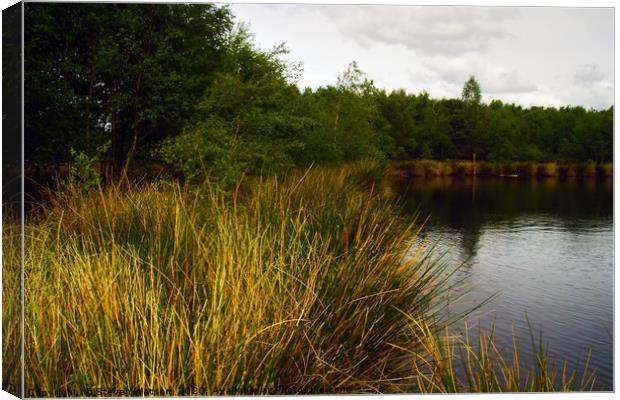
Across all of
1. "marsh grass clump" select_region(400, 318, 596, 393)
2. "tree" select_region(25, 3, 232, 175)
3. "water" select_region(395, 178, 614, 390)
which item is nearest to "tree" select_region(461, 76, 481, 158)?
"water" select_region(395, 178, 614, 390)

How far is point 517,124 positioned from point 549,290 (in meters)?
3.13

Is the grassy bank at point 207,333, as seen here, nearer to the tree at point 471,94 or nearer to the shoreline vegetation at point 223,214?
the shoreline vegetation at point 223,214

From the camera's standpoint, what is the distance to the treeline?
19.2 feet

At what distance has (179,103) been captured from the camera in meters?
7.27

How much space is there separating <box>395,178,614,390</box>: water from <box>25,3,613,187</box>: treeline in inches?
40.5

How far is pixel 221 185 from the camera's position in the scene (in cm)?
557

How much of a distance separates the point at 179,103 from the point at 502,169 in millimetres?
7329

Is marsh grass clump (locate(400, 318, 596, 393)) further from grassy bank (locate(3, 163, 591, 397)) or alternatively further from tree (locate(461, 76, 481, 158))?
tree (locate(461, 76, 481, 158))

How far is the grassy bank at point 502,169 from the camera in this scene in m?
6.30

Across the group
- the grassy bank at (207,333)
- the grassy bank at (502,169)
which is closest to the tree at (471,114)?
the grassy bank at (502,169)

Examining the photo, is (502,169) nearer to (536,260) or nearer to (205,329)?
(536,260)

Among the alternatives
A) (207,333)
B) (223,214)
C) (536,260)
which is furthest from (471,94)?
(207,333)

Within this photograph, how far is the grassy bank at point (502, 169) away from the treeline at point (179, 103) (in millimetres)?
126

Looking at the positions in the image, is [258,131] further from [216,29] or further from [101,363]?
[101,363]
